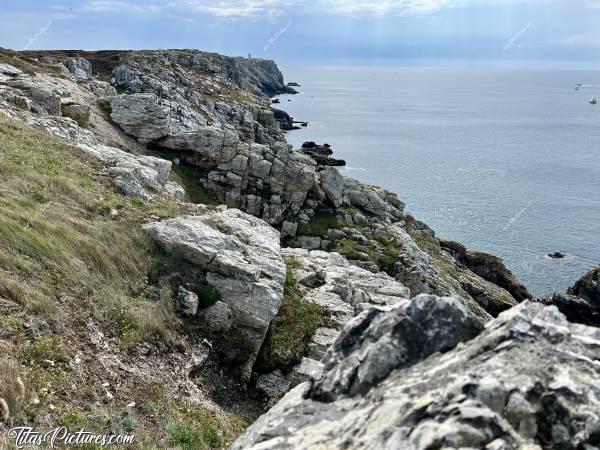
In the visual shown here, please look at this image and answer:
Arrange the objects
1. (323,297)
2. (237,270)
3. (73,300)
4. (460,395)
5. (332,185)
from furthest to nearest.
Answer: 1. (332,185)
2. (323,297)
3. (237,270)
4. (73,300)
5. (460,395)

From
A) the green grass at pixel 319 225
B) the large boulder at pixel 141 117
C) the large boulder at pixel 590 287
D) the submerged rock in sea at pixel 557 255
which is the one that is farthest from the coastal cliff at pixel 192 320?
the submerged rock in sea at pixel 557 255

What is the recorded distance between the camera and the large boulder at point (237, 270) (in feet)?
66.3

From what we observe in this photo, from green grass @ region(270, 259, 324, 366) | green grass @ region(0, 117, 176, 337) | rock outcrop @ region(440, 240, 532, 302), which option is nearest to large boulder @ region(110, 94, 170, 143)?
green grass @ region(0, 117, 176, 337)

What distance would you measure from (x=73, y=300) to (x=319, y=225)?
36.9 m

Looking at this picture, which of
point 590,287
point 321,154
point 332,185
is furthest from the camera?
point 321,154

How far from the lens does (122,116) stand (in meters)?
49.5

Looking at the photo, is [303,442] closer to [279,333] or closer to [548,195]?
[279,333]

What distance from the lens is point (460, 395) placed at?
6.63m

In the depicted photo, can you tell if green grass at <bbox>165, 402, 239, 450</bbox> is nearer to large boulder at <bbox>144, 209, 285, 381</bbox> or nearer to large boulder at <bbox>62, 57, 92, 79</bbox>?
large boulder at <bbox>144, 209, 285, 381</bbox>

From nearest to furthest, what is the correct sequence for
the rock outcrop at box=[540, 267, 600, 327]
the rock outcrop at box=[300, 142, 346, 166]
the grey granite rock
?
the grey granite rock
the rock outcrop at box=[540, 267, 600, 327]
the rock outcrop at box=[300, 142, 346, 166]

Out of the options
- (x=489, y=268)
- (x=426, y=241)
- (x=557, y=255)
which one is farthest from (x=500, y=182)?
(x=426, y=241)

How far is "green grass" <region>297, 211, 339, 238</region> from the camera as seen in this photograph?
50.8 metres

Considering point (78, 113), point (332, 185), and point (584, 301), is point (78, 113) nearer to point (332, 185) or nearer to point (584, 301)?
point (332, 185)

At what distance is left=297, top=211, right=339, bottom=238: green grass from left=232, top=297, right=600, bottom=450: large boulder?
42112 mm
